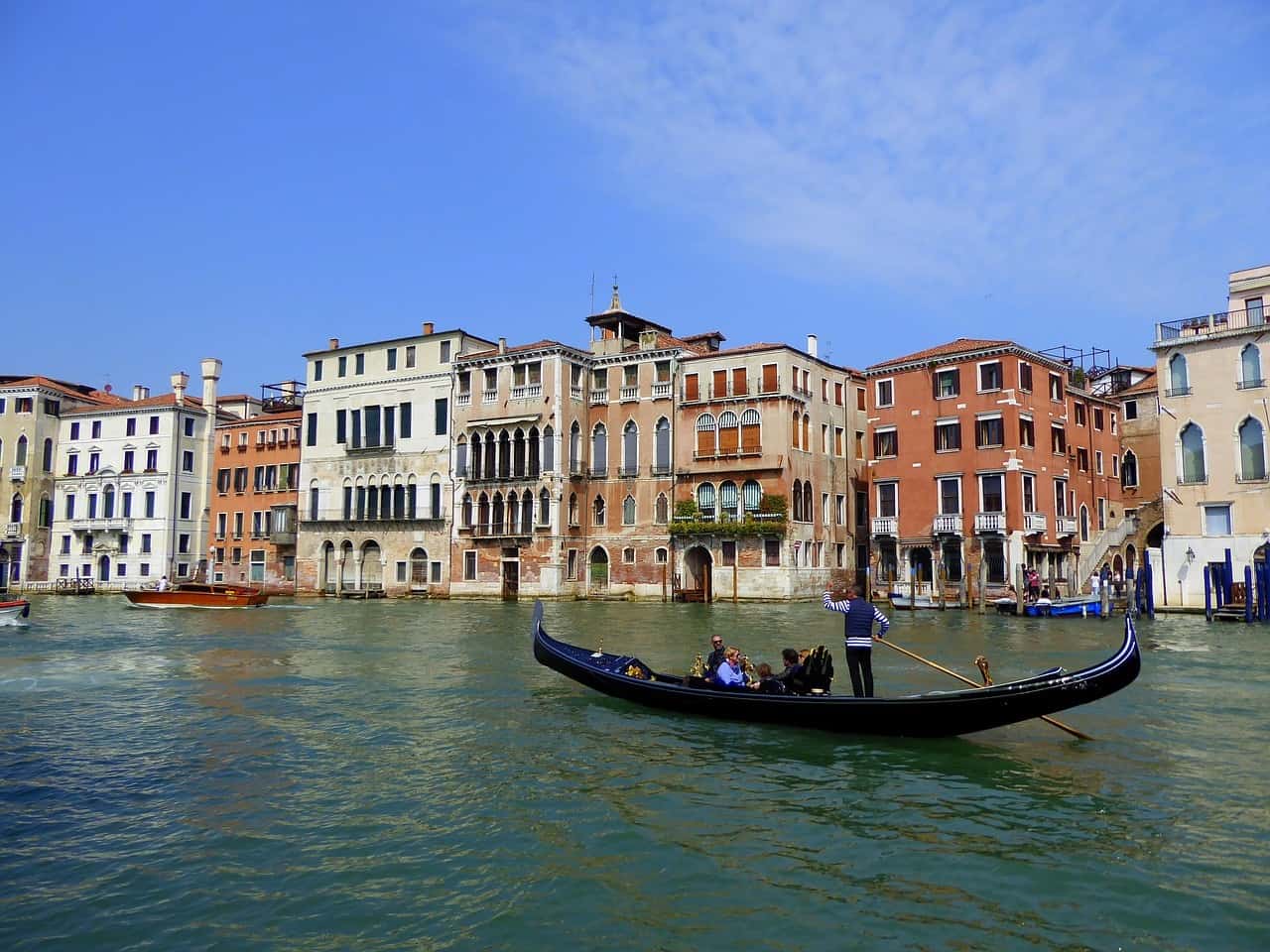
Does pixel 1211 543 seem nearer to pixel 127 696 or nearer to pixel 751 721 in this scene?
pixel 751 721

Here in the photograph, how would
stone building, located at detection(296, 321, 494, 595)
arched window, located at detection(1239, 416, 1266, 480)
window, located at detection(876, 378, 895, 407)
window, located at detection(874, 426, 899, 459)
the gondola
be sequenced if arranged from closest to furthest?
1. the gondola
2. arched window, located at detection(1239, 416, 1266, 480)
3. window, located at detection(874, 426, 899, 459)
4. window, located at detection(876, 378, 895, 407)
5. stone building, located at detection(296, 321, 494, 595)

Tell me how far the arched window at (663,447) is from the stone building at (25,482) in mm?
30391

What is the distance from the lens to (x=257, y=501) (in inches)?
1831

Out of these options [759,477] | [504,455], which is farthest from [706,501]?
[504,455]

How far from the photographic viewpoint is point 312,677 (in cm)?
1535

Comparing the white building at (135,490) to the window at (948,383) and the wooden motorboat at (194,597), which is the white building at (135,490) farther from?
the window at (948,383)

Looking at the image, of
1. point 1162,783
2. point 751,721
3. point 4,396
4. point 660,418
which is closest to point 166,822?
point 751,721

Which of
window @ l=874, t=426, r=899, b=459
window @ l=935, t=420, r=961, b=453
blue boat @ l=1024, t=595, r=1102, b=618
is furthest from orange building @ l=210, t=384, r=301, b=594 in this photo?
blue boat @ l=1024, t=595, r=1102, b=618

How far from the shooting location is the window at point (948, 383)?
3319 cm

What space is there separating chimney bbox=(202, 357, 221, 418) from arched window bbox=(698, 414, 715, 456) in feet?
84.6

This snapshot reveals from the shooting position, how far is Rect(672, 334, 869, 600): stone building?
112ft

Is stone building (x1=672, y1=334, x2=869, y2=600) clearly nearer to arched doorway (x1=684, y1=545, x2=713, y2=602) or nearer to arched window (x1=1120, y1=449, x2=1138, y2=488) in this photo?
arched doorway (x1=684, y1=545, x2=713, y2=602)

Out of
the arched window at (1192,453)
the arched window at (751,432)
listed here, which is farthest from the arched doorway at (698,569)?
the arched window at (1192,453)

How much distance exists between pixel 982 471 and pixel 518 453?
16531mm
